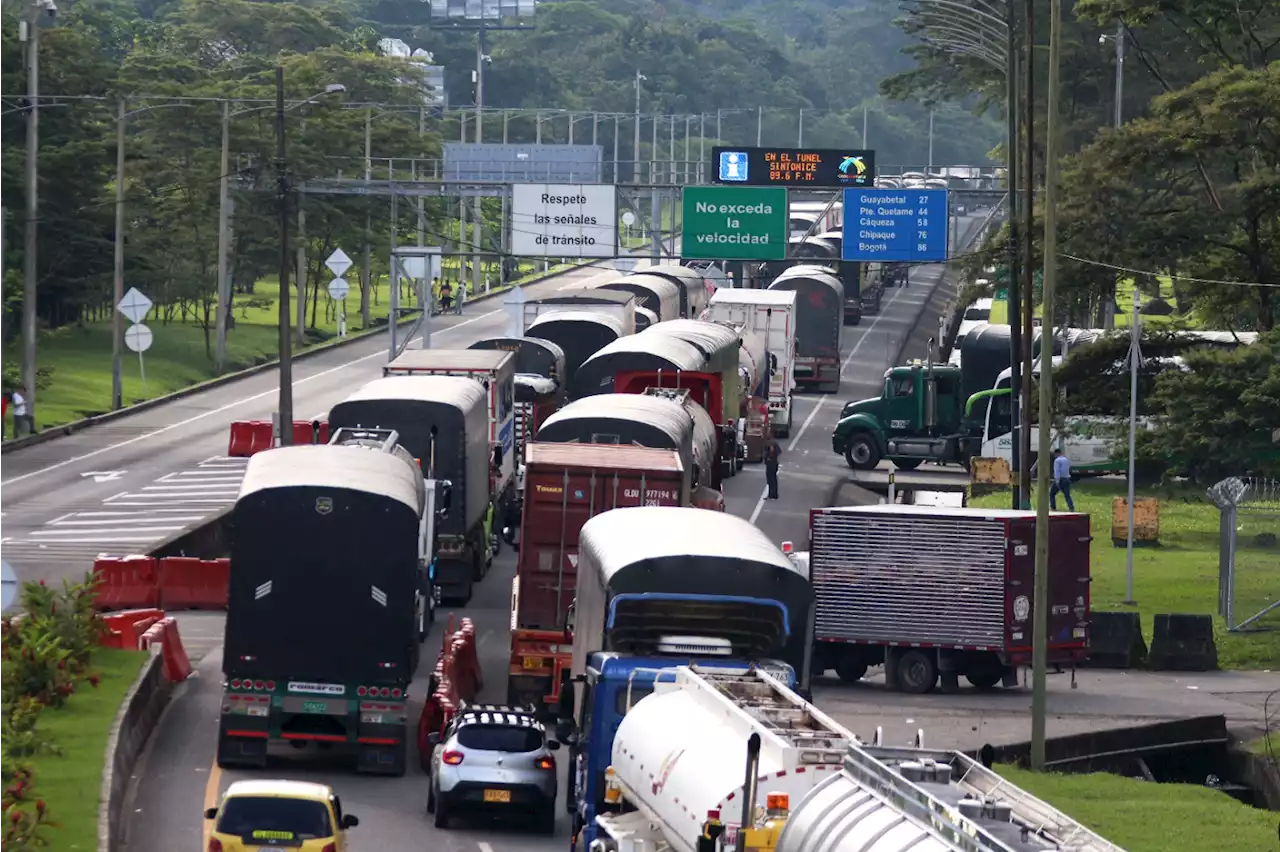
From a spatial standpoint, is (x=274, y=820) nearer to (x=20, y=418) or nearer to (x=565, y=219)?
(x=20, y=418)

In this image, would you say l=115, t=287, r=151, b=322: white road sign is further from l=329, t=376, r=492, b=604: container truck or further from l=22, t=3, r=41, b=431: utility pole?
l=329, t=376, r=492, b=604: container truck

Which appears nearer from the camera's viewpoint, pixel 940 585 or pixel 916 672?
pixel 940 585

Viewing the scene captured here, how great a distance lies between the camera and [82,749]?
2394 cm

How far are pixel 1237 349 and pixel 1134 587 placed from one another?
6.23 meters

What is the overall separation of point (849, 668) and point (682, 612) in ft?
37.5

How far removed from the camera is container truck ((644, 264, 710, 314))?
254ft

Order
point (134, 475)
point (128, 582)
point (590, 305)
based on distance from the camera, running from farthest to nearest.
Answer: point (590, 305) → point (134, 475) → point (128, 582)

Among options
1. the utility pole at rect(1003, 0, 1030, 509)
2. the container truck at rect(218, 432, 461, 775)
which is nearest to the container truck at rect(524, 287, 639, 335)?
the utility pole at rect(1003, 0, 1030, 509)

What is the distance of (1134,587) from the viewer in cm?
4088

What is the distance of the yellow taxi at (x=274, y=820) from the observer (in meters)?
18.9

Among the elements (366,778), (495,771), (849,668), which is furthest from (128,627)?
(495,771)

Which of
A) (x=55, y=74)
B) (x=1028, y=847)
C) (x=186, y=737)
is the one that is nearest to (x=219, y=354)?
(x=55, y=74)

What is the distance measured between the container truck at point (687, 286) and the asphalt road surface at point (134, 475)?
193 inches

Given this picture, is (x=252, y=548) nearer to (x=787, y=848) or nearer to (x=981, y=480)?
(x=787, y=848)
